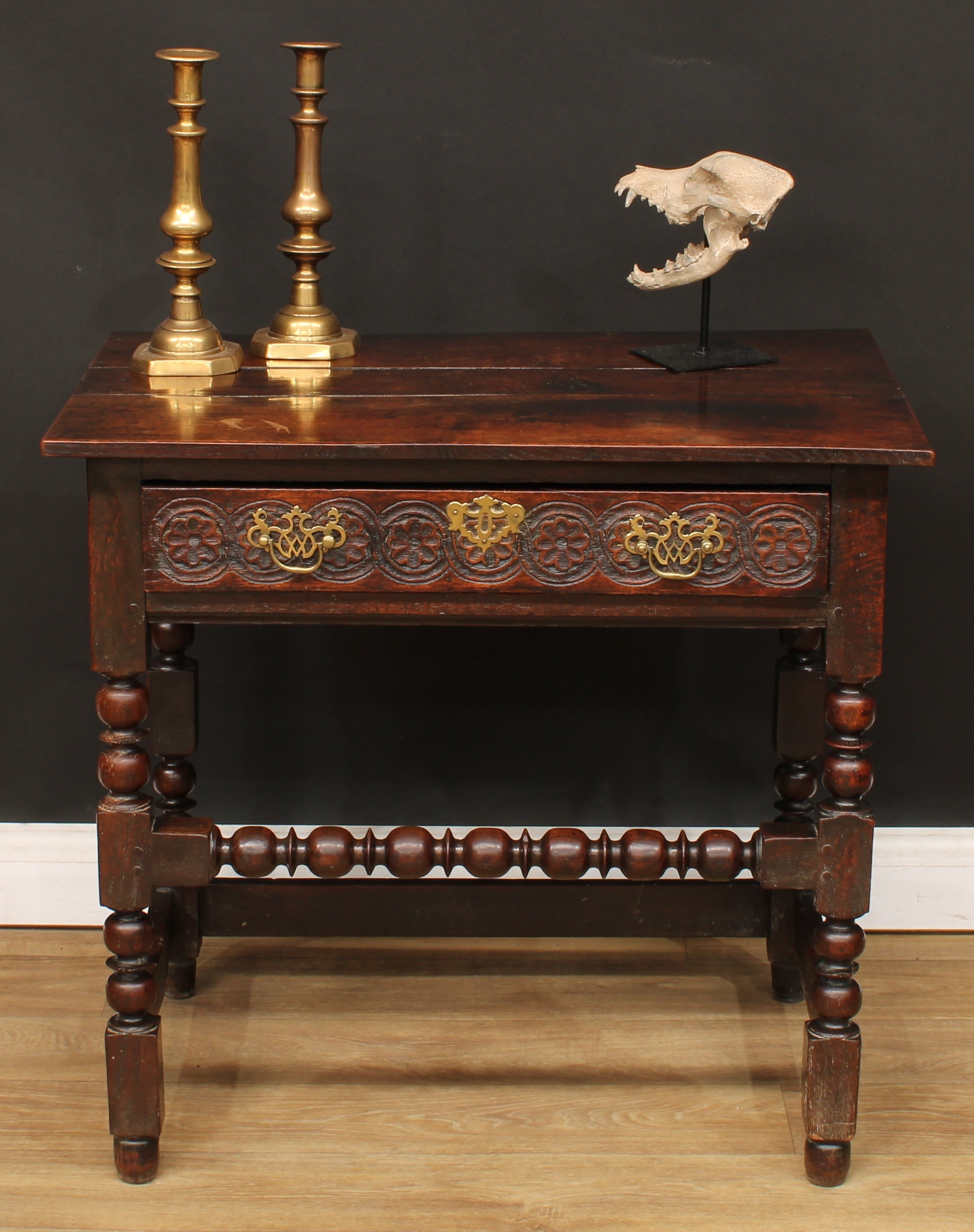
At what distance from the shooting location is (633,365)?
232 centimetres

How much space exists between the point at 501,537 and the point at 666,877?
1.09 meters

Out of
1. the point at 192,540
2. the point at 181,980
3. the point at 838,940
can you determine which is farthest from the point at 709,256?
the point at 181,980

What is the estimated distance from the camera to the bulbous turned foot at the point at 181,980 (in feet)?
8.71

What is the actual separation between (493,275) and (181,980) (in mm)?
1338

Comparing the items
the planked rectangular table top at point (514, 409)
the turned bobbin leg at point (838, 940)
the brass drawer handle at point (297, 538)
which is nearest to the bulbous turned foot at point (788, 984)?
the turned bobbin leg at point (838, 940)

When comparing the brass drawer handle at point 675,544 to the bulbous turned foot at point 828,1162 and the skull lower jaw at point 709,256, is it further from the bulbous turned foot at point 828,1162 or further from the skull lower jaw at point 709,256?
the bulbous turned foot at point 828,1162

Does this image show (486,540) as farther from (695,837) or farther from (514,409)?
(695,837)

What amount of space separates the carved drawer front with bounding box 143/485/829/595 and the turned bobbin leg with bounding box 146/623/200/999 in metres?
0.47

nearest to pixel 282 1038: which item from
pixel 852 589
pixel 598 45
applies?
pixel 852 589

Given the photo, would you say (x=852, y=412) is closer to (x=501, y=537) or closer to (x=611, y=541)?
(x=611, y=541)

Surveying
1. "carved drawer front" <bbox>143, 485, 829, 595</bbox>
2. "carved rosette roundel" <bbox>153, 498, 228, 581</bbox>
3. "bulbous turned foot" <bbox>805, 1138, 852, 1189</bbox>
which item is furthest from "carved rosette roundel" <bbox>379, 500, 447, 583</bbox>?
"bulbous turned foot" <bbox>805, 1138, 852, 1189</bbox>

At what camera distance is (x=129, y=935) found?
2156 millimetres

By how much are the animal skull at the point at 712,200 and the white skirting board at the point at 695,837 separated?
110 centimetres

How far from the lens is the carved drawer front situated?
1997 millimetres
